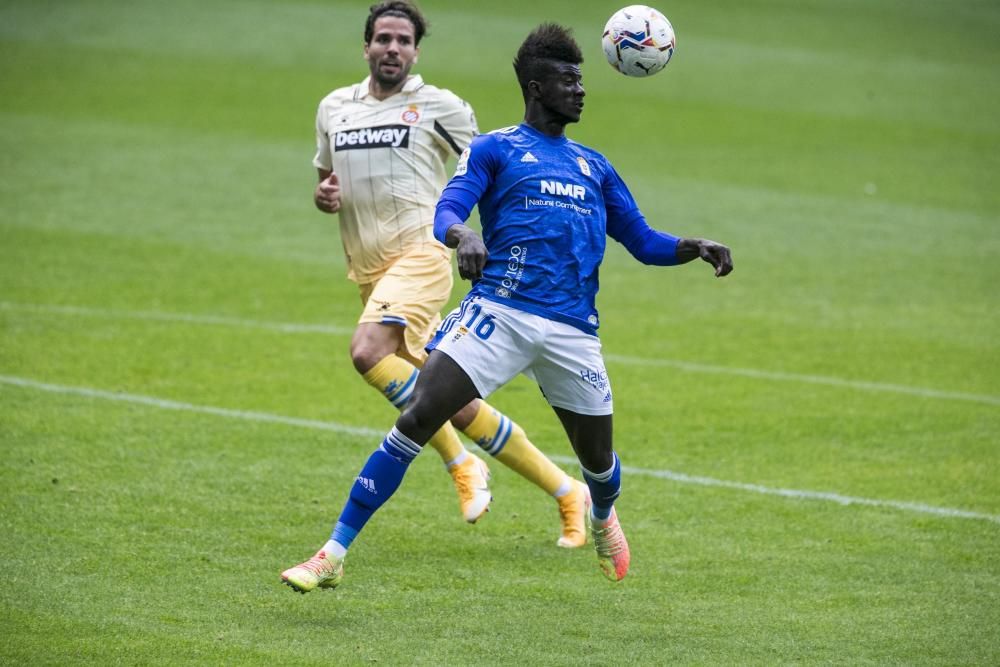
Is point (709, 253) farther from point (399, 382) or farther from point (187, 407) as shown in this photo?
point (187, 407)

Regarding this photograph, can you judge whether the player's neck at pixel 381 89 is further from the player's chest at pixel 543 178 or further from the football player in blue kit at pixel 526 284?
the player's chest at pixel 543 178

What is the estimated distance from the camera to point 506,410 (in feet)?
34.2

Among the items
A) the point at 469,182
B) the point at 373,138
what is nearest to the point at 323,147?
the point at 373,138

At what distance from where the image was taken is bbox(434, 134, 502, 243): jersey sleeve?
6.24 m

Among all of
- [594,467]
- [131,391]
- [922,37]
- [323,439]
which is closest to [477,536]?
[594,467]

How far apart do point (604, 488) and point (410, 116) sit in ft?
8.75

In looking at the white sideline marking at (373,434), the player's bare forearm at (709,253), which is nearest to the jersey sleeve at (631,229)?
the player's bare forearm at (709,253)

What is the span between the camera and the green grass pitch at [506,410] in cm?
637

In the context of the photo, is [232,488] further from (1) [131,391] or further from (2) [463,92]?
(2) [463,92]

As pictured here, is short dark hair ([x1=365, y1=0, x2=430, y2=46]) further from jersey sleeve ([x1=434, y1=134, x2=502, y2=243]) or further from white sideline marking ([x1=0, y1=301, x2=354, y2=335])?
white sideline marking ([x1=0, y1=301, x2=354, y2=335])

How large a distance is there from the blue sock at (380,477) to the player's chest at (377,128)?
2.41 metres

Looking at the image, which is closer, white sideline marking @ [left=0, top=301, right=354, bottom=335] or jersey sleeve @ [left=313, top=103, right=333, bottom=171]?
jersey sleeve @ [left=313, top=103, right=333, bottom=171]

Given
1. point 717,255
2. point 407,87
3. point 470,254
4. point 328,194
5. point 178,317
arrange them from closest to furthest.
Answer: point 470,254 → point 717,255 → point 328,194 → point 407,87 → point 178,317

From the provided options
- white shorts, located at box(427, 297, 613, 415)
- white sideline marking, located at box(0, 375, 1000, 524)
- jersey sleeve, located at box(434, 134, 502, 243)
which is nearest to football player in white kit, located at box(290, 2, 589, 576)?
white sideline marking, located at box(0, 375, 1000, 524)
